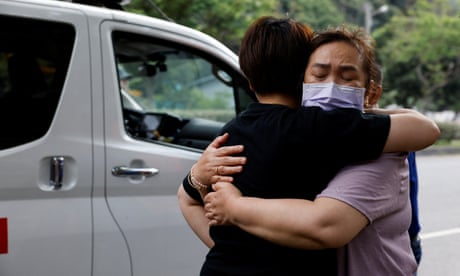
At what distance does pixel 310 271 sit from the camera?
1.34 m

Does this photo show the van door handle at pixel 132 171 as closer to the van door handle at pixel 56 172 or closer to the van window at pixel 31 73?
the van door handle at pixel 56 172

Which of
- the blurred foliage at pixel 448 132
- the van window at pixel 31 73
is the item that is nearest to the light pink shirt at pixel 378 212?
the van window at pixel 31 73

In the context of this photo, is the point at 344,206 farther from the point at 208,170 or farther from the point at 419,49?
the point at 419,49

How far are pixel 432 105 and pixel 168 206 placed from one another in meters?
27.2

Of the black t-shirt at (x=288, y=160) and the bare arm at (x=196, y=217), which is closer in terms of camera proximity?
the black t-shirt at (x=288, y=160)

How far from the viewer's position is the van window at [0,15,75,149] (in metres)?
2.30

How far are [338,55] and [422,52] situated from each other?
22045 mm

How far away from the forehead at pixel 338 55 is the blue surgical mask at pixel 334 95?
0.18 feet

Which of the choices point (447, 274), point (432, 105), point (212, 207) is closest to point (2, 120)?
point (212, 207)

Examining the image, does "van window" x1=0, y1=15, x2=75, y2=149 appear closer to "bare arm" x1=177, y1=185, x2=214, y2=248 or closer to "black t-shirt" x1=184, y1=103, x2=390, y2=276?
"bare arm" x1=177, y1=185, x2=214, y2=248

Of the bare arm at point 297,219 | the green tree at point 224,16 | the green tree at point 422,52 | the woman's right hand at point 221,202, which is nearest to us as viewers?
the bare arm at point 297,219

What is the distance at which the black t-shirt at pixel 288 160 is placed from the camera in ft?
4.09

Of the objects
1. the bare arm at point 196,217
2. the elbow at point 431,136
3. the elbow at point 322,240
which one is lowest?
the bare arm at point 196,217

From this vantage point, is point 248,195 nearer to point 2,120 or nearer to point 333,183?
point 333,183
